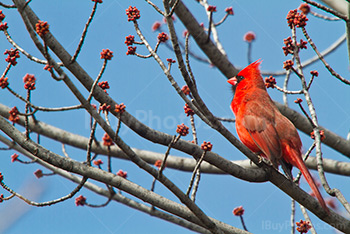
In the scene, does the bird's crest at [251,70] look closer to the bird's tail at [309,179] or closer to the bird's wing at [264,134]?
the bird's wing at [264,134]

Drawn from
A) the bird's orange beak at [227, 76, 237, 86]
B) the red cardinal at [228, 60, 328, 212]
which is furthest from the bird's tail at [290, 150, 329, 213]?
the bird's orange beak at [227, 76, 237, 86]

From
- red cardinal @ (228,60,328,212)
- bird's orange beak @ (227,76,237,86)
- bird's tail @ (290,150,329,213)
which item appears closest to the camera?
bird's tail @ (290,150,329,213)

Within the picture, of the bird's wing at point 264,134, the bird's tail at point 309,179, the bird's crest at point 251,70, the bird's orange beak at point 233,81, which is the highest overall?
the bird's crest at point 251,70

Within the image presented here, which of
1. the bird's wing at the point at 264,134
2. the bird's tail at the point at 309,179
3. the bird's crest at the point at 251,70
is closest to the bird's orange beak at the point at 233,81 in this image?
the bird's crest at the point at 251,70

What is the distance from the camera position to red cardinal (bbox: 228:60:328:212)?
3568mm

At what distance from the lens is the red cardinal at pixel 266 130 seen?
3568mm

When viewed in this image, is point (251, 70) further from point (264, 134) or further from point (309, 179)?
point (309, 179)

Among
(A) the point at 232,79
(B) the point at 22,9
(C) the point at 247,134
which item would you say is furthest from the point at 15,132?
(A) the point at 232,79

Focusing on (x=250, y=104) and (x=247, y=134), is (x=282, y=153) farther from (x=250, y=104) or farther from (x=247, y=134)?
(x=250, y=104)

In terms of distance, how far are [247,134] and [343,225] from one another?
47.0 inches

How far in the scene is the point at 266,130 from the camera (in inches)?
150

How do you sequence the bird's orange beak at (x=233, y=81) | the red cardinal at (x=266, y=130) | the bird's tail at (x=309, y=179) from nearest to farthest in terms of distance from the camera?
the bird's tail at (x=309, y=179) < the red cardinal at (x=266, y=130) < the bird's orange beak at (x=233, y=81)

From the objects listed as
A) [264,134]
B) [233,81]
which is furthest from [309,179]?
[233,81]

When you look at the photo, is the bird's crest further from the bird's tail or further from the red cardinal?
the bird's tail
